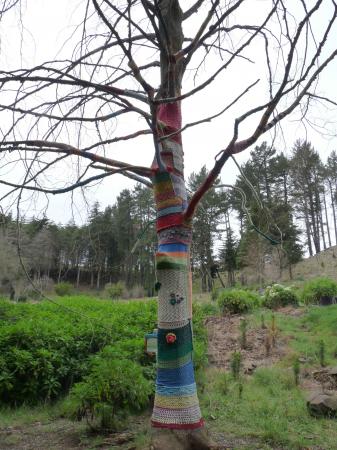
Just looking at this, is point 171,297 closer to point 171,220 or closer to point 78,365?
point 171,220

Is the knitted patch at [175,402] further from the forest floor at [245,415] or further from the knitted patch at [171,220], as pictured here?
the knitted patch at [171,220]

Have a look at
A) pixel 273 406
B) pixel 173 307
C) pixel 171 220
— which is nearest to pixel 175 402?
pixel 173 307

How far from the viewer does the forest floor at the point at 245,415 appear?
3.43 metres

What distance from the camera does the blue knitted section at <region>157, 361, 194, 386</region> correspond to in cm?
274

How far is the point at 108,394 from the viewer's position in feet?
12.2

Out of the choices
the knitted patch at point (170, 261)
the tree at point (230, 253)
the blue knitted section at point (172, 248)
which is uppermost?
the tree at point (230, 253)

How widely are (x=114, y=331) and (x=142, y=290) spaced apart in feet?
70.8

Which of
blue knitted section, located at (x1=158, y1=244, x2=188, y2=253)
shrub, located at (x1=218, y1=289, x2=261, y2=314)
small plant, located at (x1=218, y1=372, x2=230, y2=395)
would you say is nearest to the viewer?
blue knitted section, located at (x1=158, y1=244, x2=188, y2=253)

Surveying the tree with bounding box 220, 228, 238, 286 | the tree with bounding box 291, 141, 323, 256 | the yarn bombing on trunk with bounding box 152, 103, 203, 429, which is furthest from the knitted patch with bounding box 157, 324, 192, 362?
the tree with bounding box 291, 141, 323, 256

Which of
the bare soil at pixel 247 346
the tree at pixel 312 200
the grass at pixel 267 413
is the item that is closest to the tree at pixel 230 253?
the tree at pixel 312 200

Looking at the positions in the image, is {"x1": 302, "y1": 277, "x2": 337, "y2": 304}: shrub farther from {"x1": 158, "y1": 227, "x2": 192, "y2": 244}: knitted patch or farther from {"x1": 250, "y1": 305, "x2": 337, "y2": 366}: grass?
{"x1": 158, "y1": 227, "x2": 192, "y2": 244}: knitted patch

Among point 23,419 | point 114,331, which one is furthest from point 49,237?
point 23,419

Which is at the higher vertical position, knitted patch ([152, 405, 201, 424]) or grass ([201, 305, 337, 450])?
knitted patch ([152, 405, 201, 424])

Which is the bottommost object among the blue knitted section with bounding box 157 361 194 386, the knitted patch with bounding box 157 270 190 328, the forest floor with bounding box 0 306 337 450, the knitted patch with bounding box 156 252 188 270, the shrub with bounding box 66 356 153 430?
the forest floor with bounding box 0 306 337 450
